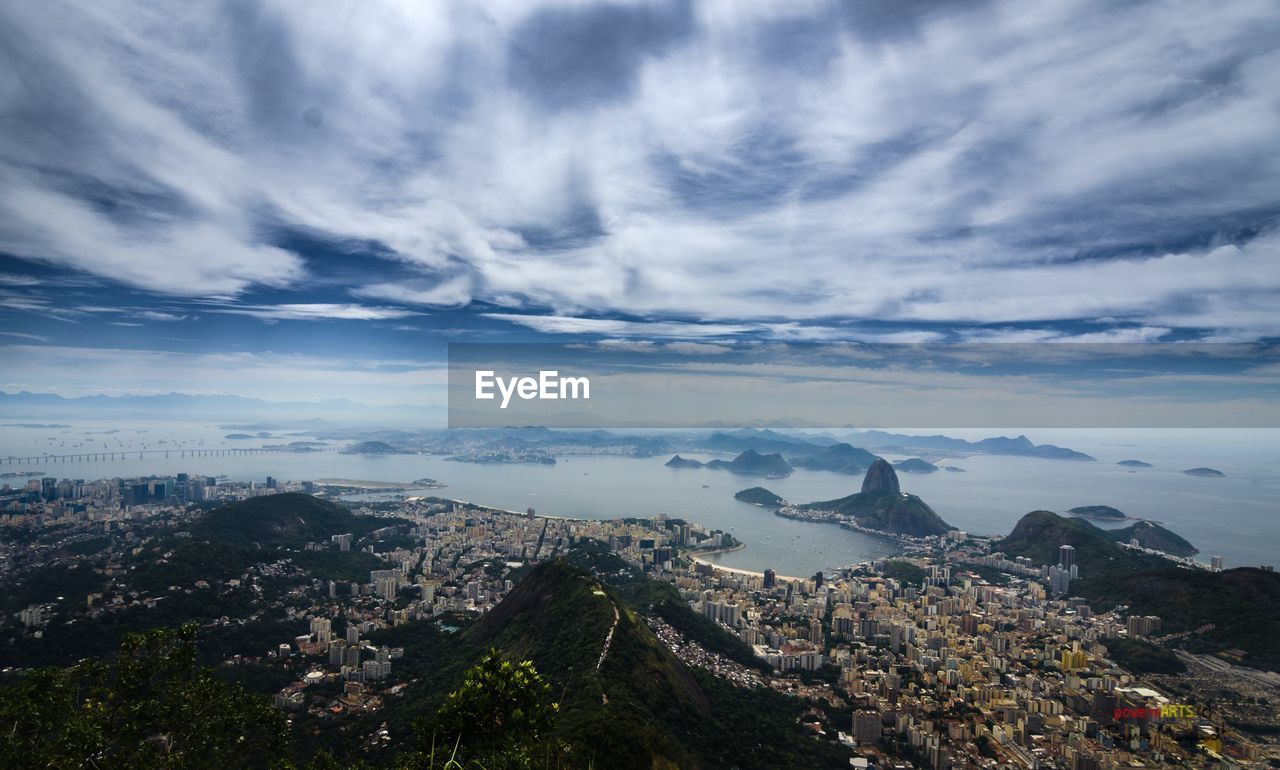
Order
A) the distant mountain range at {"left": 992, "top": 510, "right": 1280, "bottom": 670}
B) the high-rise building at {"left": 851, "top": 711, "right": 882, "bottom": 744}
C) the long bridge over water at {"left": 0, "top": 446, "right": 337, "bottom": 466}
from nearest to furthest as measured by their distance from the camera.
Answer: the high-rise building at {"left": 851, "top": 711, "right": 882, "bottom": 744}
the distant mountain range at {"left": 992, "top": 510, "right": 1280, "bottom": 670}
the long bridge over water at {"left": 0, "top": 446, "right": 337, "bottom": 466}

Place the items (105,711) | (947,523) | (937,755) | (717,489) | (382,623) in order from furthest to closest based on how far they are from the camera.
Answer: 1. (717,489)
2. (947,523)
3. (382,623)
4. (937,755)
5. (105,711)

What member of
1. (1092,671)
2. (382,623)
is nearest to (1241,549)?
(1092,671)

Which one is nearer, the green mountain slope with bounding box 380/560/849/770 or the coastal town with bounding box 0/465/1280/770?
the green mountain slope with bounding box 380/560/849/770

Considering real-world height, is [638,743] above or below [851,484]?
above

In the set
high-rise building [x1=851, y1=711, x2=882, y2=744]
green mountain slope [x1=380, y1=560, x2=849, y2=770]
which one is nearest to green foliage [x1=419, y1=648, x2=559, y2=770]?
green mountain slope [x1=380, y1=560, x2=849, y2=770]

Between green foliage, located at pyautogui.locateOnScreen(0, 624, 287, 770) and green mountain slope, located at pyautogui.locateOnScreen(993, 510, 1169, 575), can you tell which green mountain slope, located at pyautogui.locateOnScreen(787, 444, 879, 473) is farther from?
green foliage, located at pyautogui.locateOnScreen(0, 624, 287, 770)

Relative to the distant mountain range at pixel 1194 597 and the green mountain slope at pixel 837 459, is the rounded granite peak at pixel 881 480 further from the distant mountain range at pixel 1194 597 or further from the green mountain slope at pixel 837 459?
the green mountain slope at pixel 837 459

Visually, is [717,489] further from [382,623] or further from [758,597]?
[382,623]
